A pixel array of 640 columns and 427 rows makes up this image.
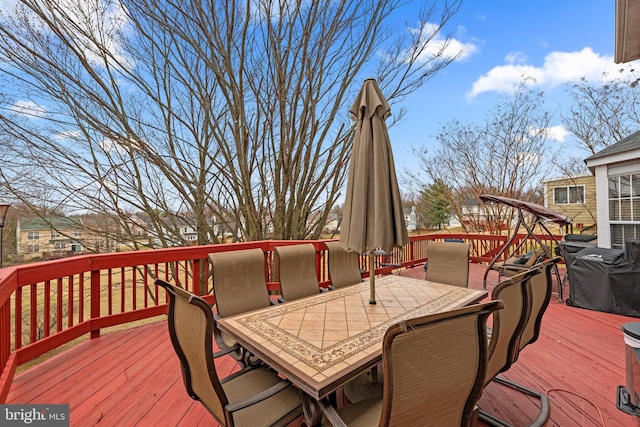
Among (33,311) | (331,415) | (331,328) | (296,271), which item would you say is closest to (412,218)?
(296,271)

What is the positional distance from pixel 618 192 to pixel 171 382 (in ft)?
26.0

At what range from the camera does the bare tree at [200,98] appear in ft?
15.1

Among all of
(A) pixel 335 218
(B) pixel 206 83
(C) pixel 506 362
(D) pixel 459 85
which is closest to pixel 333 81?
(B) pixel 206 83

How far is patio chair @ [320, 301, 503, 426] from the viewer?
0.96 metres

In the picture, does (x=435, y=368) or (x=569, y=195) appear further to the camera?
(x=569, y=195)

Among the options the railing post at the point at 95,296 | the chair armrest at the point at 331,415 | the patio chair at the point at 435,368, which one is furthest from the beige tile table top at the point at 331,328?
the railing post at the point at 95,296

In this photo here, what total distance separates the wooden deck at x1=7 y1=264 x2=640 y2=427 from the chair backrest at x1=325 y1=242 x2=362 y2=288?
1377 millimetres

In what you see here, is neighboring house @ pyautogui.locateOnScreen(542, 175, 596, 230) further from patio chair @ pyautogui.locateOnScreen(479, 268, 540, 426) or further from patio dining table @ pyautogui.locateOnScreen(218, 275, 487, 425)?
patio chair @ pyautogui.locateOnScreen(479, 268, 540, 426)

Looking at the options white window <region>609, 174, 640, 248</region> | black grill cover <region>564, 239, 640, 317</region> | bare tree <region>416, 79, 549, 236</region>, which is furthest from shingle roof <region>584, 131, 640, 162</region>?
bare tree <region>416, 79, 549, 236</region>

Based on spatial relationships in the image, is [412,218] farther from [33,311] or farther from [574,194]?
[33,311]

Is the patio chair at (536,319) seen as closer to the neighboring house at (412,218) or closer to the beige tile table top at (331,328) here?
the beige tile table top at (331,328)

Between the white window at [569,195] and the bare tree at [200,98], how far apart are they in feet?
30.7

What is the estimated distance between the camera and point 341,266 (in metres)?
3.29

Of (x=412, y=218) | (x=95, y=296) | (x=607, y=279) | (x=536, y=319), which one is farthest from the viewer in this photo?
(x=412, y=218)
